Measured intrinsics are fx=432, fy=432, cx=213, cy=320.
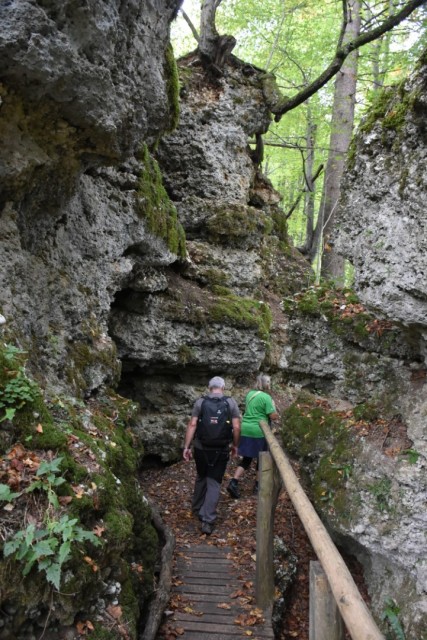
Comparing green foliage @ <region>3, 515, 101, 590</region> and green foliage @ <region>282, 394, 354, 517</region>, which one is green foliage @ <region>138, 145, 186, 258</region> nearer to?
green foliage @ <region>282, 394, 354, 517</region>

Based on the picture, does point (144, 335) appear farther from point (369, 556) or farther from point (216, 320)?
point (369, 556)

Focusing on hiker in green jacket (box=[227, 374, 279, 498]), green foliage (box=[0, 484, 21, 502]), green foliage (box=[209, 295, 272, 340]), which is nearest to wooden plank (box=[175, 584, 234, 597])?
hiker in green jacket (box=[227, 374, 279, 498])

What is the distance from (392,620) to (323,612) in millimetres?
2879

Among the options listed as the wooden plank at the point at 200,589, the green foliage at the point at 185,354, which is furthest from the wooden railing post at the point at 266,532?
the green foliage at the point at 185,354

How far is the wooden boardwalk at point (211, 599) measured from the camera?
4570mm

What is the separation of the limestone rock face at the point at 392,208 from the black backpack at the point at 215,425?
266 cm

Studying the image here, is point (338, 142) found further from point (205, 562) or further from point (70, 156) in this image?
point (205, 562)

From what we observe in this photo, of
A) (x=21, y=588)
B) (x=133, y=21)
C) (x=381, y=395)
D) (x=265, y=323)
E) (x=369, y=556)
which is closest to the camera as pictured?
(x=21, y=588)

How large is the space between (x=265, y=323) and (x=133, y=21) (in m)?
6.75

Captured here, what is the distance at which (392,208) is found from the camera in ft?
17.5

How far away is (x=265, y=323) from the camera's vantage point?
1030 cm

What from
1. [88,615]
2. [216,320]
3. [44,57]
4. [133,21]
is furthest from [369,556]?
[133,21]

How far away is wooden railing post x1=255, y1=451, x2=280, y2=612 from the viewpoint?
496 centimetres

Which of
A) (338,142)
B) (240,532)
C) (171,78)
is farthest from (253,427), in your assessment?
(338,142)
